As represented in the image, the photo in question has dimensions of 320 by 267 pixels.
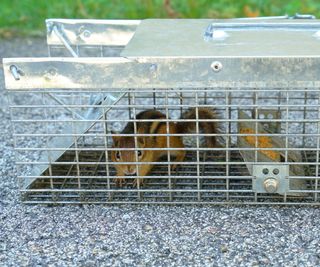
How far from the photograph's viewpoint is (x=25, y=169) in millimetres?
3541

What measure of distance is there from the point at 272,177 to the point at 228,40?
57cm

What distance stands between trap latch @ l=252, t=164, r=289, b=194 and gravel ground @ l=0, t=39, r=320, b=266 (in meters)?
0.10

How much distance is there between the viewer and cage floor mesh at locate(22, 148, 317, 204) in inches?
118

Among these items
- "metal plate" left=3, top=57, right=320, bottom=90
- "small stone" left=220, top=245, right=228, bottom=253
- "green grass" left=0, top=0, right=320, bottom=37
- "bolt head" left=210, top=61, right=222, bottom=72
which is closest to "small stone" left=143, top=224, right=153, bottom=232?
"small stone" left=220, top=245, right=228, bottom=253

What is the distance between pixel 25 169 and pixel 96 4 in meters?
3.50

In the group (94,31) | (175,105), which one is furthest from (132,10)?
(175,105)

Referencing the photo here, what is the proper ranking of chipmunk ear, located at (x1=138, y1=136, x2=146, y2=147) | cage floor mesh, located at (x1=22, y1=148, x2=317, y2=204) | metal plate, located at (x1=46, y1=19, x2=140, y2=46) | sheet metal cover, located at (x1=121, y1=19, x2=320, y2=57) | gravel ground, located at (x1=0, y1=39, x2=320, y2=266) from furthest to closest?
metal plate, located at (x1=46, y1=19, x2=140, y2=46), chipmunk ear, located at (x1=138, y1=136, x2=146, y2=147), cage floor mesh, located at (x1=22, y1=148, x2=317, y2=204), sheet metal cover, located at (x1=121, y1=19, x2=320, y2=57), gravel ground, located at (x1=0, y1=39, x2=320, y2=266)

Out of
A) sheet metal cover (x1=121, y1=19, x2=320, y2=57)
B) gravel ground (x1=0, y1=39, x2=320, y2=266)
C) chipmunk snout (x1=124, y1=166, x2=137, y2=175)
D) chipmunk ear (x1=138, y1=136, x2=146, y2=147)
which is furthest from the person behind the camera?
chipmunk ear (x1=138, y1=136, x2=146, y2=147)

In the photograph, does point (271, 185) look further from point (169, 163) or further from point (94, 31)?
point (94, 31)

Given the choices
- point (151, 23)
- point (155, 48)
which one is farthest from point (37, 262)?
point (151, 23)

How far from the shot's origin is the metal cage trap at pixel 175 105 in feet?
8.77

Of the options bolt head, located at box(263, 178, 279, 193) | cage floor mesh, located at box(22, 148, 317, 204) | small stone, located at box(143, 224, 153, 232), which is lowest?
small stone, located at box(143, 224, 153, 232)

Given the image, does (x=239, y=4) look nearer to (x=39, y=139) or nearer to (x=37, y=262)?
(x=39, y=139)

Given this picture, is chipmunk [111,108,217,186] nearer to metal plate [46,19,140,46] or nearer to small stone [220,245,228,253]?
metal plate [46,19,140,46]
